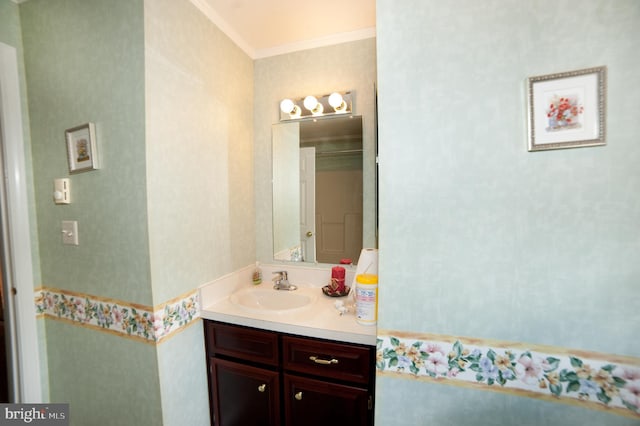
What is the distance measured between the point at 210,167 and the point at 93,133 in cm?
51

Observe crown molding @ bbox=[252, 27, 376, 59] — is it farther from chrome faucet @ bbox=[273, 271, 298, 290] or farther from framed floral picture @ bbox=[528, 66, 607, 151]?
chrome faucet @ bbox=[273, 271, 298, 290]

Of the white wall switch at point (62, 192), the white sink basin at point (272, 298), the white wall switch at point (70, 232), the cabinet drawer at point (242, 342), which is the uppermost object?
the white wall switch at point (62, 192)

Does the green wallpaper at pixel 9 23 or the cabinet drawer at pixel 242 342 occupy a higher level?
the green wallpaper at pixel 9 23

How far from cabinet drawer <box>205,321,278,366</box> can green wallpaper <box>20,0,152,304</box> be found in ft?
1.28

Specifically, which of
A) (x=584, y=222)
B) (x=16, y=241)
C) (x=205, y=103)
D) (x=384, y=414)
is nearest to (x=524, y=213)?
(x=584, y=222)

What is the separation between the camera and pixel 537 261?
783 millimetres

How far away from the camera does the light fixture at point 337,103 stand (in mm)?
1559

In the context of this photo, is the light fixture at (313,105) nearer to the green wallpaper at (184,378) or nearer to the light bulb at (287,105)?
the light bulb at (287,105)

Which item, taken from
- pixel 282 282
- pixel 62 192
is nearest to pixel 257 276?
pixel 282 282

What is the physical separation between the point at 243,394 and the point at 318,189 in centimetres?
119

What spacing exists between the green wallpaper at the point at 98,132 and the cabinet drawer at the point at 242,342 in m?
0.39

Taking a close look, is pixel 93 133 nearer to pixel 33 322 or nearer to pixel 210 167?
pixel 210 167

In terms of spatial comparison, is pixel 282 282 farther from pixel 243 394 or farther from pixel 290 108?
pixel 290 108

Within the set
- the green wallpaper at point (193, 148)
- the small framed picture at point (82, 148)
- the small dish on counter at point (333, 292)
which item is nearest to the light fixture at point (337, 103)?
the green wallpaper at point (193, 148)
